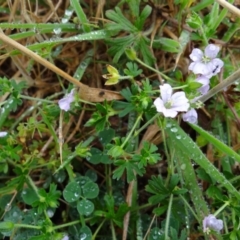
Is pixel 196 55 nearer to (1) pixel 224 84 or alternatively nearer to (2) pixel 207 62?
(2) pixel 207 62

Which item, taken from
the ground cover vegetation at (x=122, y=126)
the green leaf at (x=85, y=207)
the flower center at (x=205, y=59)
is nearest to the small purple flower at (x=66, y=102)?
the ground cover vegetation at (x=122, y=126)

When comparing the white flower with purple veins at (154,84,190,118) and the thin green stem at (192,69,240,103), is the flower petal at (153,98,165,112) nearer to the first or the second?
the white flower with purple veins at (154,84,190,118)

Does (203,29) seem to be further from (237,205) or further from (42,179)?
(42,179)

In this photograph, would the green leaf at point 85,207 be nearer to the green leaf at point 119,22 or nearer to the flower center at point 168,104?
the flower center at point 168,104

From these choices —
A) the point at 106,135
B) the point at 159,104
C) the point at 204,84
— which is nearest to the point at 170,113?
the point at 159,104

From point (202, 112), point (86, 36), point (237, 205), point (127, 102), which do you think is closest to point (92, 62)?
point (86, 36)

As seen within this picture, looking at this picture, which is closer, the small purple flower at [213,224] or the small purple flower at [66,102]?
the small purple flower at [213,224]
